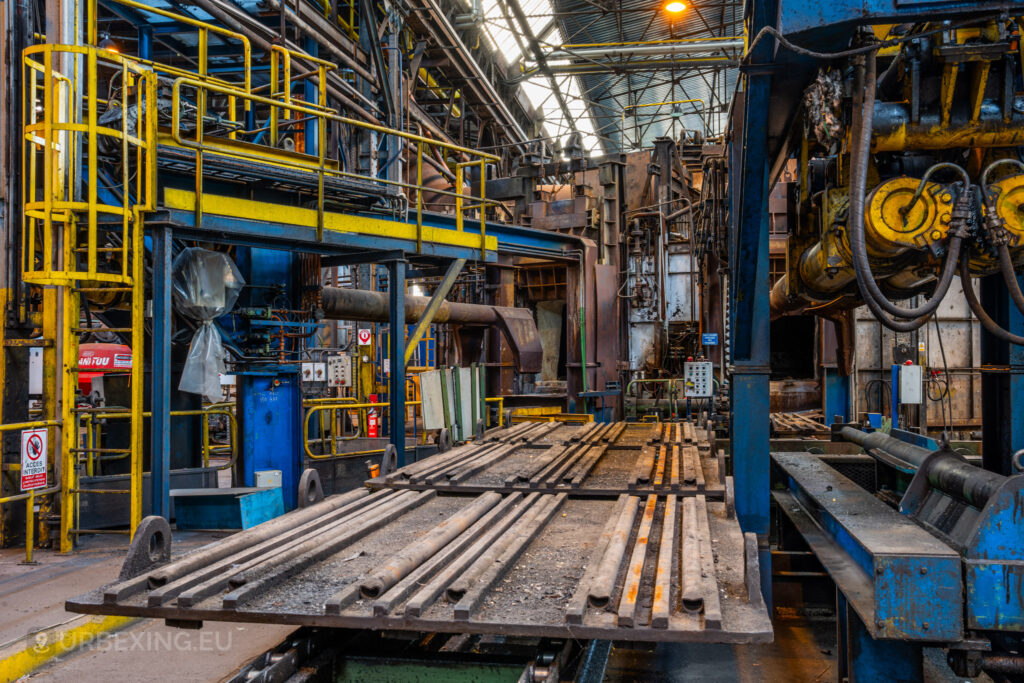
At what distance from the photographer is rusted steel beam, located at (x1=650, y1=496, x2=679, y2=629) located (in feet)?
7.39

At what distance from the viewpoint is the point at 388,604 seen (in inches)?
93.0

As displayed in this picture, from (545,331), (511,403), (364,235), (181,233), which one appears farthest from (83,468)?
(545,331)

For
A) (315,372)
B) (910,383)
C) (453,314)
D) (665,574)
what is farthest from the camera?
(315,372)

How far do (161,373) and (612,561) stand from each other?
4634mm

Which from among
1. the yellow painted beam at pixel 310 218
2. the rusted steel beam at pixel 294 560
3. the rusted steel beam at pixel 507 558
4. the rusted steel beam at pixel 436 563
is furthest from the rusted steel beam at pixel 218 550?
the yellow painted beam at pixel 310 218

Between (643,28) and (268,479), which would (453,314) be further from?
(643,28)

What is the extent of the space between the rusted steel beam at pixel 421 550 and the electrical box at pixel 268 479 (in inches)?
183

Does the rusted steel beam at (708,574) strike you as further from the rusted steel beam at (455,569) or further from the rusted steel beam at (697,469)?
the rusted steel beam at (455,569)

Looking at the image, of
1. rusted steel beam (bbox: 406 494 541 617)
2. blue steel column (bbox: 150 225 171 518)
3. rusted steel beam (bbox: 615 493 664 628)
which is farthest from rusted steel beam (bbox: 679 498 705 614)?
blue steel column (bbox: 150 225 171 518)

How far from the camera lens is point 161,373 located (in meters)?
5.98

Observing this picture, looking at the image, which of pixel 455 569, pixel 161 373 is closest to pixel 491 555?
pixel 455 569

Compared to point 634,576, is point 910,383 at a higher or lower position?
higher

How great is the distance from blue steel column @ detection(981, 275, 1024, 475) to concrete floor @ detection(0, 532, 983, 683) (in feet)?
4.32

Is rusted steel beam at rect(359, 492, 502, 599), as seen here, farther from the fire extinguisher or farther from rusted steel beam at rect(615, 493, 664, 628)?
the fire extinguisher
